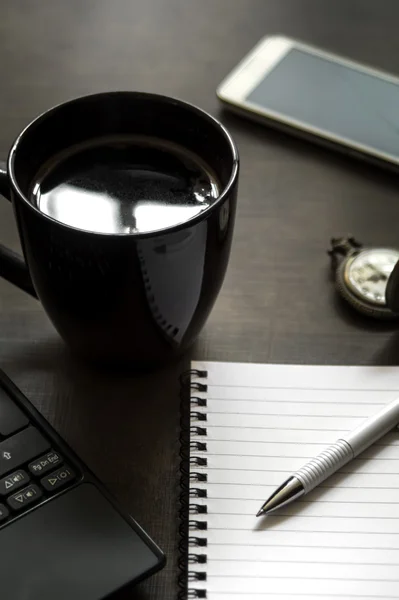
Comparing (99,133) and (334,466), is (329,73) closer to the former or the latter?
(99,133)

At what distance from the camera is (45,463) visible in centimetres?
47

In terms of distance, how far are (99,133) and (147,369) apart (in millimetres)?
154

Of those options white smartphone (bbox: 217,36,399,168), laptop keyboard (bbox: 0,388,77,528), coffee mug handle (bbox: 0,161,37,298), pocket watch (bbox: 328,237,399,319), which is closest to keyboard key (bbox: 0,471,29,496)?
laptop keyboard (bbox: 0,388,77,528)

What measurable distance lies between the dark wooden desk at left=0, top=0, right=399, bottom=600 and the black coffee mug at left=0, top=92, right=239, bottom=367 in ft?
0.12

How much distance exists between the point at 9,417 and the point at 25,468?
0.04 metres

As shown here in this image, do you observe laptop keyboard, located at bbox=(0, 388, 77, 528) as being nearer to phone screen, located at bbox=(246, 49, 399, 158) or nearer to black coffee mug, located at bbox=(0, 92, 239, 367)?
black coffee mug, located at bbox=(0, 92, 239, 367)

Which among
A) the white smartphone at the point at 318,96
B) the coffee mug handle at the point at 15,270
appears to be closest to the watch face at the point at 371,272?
the white smartphone at the point at 318,96

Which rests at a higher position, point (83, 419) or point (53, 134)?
point (53, 134)

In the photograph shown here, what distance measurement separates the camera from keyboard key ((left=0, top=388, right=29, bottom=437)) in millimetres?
490

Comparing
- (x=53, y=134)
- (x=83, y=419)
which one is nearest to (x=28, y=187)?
(x=53, y=134)

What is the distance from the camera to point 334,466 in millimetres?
483

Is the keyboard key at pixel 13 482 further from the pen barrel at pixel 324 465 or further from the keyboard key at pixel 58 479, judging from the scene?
the pen barrel at pixel 324 465

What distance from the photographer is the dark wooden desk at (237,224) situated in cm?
52

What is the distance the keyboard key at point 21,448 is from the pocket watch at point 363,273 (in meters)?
0.24
